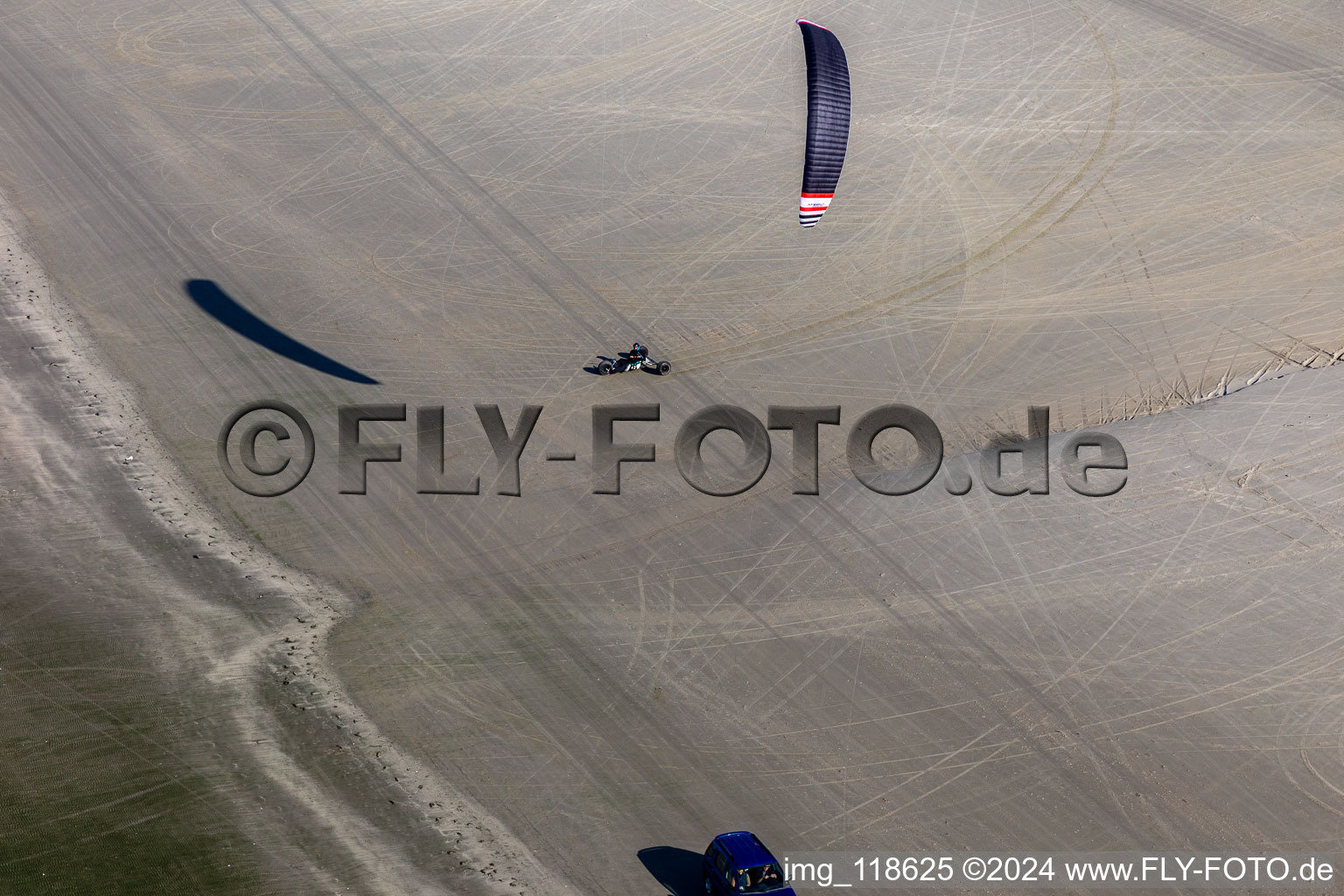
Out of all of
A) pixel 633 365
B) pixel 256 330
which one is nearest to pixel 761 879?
pixel 633 365

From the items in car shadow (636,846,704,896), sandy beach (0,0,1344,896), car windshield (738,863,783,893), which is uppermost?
sandy beach (0,0,1344,896)

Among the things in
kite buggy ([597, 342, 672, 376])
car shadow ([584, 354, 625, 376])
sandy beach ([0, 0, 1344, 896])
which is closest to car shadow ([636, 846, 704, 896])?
sandy beach ([0, 0, 1344, 896])

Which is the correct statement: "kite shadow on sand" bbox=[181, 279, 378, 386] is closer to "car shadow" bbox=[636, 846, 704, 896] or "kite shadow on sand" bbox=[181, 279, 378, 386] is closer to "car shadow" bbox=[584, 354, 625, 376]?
"car shadow" bbox=[584, 354, 625, 376]

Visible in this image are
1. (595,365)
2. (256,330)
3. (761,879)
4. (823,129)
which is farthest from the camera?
(256,330)

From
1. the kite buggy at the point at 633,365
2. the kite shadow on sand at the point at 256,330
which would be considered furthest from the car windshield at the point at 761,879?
the kite shadow on sand at the point at 256,330

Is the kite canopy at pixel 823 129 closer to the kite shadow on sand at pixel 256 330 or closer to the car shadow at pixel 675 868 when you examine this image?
the car shadow at pixel 675 868

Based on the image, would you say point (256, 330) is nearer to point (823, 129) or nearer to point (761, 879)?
point (823, 129)
